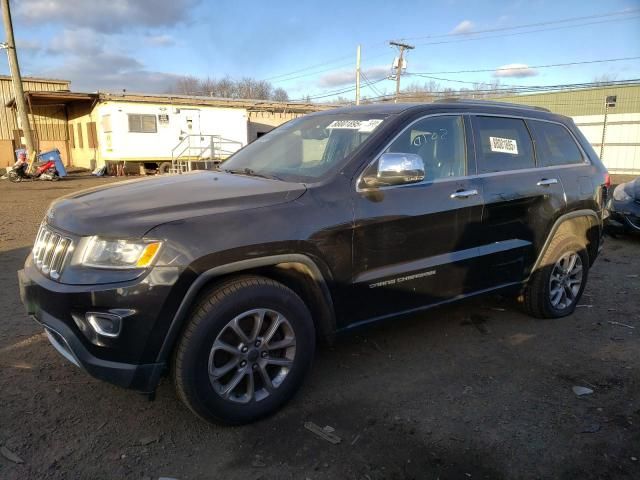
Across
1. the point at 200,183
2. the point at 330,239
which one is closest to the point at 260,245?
the point at 330,239

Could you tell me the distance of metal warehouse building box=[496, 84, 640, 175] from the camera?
81.0 ft

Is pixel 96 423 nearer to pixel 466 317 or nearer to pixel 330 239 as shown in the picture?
pixel 330 239

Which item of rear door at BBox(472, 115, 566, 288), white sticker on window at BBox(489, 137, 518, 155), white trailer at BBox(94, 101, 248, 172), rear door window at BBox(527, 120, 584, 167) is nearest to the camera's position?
rear door at BBox(472, 115, 566, 288)

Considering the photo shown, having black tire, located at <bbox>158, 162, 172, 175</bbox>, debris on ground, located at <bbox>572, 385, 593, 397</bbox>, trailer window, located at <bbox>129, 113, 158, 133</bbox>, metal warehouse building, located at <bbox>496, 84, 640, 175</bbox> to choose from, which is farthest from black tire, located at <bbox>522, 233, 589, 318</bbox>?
metal warehouse building, located at <bbox>496, 84, 640, 175</bbox>

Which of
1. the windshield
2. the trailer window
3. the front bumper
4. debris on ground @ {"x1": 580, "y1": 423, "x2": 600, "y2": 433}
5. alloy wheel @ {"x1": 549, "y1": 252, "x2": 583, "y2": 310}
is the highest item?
the trailer window

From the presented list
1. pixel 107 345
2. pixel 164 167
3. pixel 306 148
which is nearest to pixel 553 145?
pixel 306 148

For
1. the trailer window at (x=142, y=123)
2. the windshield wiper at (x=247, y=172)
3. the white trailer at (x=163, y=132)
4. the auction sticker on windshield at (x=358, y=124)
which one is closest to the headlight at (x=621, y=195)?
the auction sticker on windshield at (x=358, y=124)

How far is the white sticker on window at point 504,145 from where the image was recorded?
3.95m

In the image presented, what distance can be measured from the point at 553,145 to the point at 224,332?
344cm

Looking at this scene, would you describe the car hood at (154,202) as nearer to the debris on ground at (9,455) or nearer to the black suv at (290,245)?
the black suv at (290,245)

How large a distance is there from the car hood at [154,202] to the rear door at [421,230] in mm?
583

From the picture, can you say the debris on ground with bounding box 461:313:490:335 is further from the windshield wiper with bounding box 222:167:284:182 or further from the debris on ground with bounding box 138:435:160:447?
the debris on ground with bounding box 138:435:160:447

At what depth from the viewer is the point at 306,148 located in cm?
370

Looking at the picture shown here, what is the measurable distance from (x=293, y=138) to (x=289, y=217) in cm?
130
